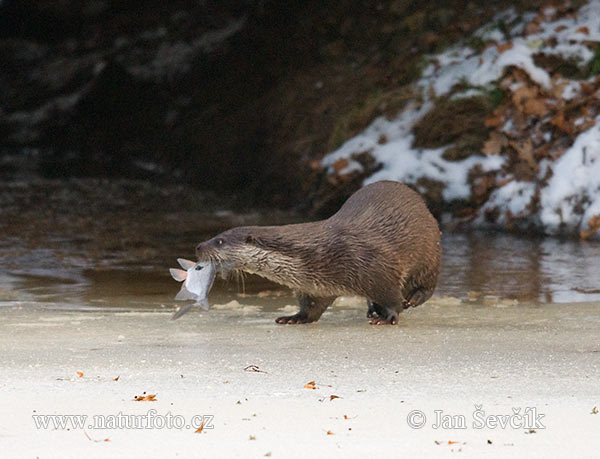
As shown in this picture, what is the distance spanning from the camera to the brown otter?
6.57 meters

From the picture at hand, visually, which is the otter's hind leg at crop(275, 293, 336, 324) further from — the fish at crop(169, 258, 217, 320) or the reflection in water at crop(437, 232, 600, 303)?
the reflection in water at crop(437, 232, 600, 303)

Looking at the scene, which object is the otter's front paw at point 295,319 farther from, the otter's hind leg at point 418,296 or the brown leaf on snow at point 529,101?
the brown leaf on snow at point 529,101

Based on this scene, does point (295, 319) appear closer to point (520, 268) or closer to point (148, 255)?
point (520, 268)

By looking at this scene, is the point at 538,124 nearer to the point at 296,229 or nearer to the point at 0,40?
the point at 296,229

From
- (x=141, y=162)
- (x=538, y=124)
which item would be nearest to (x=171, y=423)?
(x=538, y=124)

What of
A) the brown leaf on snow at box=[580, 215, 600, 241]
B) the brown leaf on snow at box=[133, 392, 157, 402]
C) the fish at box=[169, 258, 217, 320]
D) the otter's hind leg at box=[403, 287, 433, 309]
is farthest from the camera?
the brown leaf on snow at box=[580, 215, 600, 241]

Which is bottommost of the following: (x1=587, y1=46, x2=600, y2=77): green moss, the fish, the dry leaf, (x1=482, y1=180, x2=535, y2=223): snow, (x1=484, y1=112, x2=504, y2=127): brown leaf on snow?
the fish

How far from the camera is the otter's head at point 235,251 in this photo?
255 inches

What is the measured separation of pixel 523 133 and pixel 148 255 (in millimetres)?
4933

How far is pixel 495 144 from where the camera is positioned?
1296cm

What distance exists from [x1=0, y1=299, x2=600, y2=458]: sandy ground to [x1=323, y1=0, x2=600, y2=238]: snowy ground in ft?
17.2

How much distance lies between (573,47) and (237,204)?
4.50 m

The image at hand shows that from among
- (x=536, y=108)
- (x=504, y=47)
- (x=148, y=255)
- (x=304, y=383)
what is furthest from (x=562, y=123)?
(x=304, y=383)

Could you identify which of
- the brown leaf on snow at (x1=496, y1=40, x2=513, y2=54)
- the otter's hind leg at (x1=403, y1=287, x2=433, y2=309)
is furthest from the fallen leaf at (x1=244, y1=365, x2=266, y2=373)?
the brown leaf on snow at (x1=496, y1=40, x2=513, y2=54)
